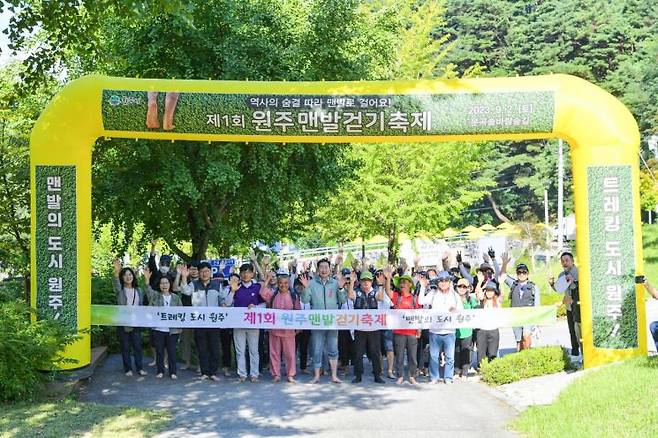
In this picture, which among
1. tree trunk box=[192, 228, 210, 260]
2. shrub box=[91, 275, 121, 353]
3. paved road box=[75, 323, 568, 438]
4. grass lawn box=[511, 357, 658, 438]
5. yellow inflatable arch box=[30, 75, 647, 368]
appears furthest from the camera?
tree trunk box=[192, 228, 210, 260]

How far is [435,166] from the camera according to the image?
24906 mm

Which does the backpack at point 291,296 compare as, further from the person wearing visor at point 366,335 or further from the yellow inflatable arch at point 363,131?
the yellow inflatable arch at point 363,131

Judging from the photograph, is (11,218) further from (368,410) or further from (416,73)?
(416,73)

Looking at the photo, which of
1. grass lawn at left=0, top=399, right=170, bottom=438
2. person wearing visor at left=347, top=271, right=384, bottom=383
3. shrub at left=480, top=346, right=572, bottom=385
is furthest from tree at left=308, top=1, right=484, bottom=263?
grass lawn at left=0, top=399, right=170, bottom=438

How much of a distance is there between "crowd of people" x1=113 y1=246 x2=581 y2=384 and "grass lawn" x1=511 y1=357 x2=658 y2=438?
2.46m

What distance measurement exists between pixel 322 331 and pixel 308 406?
2056mm

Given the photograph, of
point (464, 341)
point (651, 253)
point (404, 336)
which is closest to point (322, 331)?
point (404, 336)

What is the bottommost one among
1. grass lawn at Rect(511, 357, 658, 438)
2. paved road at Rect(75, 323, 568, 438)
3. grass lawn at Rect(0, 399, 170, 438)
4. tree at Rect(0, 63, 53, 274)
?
paved road at Rect(75, 323, 568, 438)

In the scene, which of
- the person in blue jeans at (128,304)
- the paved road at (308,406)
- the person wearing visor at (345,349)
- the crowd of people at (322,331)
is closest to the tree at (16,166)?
the person in blue jeans at (128,304)

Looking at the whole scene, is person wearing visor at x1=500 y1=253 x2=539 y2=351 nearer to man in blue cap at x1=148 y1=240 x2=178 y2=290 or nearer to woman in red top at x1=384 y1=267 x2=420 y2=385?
woman in red top at x1=384 y1=267 x2=420 y2=385

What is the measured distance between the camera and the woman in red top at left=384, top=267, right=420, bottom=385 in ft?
37.8

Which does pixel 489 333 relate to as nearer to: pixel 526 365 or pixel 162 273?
pixel 526 365

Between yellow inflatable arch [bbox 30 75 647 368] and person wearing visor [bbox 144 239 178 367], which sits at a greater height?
yellow inflatable arch [bbox 30 75 647 368]

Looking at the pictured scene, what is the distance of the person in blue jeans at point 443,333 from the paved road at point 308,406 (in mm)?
308
